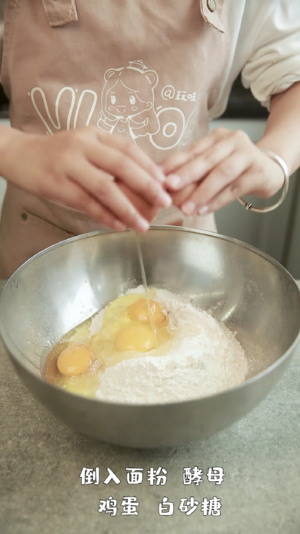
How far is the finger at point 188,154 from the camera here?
2.47 ft

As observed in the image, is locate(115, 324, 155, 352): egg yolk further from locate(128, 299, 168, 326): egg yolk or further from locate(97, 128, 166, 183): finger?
locate(97, 128, 166, 183): finger

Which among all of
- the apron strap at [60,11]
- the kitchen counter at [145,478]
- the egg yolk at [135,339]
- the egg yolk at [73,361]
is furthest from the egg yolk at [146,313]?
the apron strap at [60,11]

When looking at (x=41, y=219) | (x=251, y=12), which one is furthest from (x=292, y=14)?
(x=41, y=219)

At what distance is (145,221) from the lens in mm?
706

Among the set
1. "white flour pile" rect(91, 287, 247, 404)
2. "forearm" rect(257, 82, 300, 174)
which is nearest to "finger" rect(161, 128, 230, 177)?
"forearm" rect(257, 82, 300, 174)

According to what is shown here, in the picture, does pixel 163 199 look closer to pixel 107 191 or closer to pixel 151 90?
pixel 107 191

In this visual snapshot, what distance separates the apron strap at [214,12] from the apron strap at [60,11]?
0.28 m

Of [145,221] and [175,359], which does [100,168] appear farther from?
[175,359]

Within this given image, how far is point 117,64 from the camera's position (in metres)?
0.99

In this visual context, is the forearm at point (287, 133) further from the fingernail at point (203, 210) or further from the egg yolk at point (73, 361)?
the egg yolk at point (73, 361)

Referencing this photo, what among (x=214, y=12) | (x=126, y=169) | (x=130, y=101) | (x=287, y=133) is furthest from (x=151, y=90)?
(x=126, y=169)

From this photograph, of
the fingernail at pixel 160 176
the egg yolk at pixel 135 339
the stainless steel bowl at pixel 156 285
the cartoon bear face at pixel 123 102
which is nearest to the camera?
the stainless steel bowl at pixel 156 285

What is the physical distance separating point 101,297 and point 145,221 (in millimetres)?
399

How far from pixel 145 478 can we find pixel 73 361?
26 centimetres
